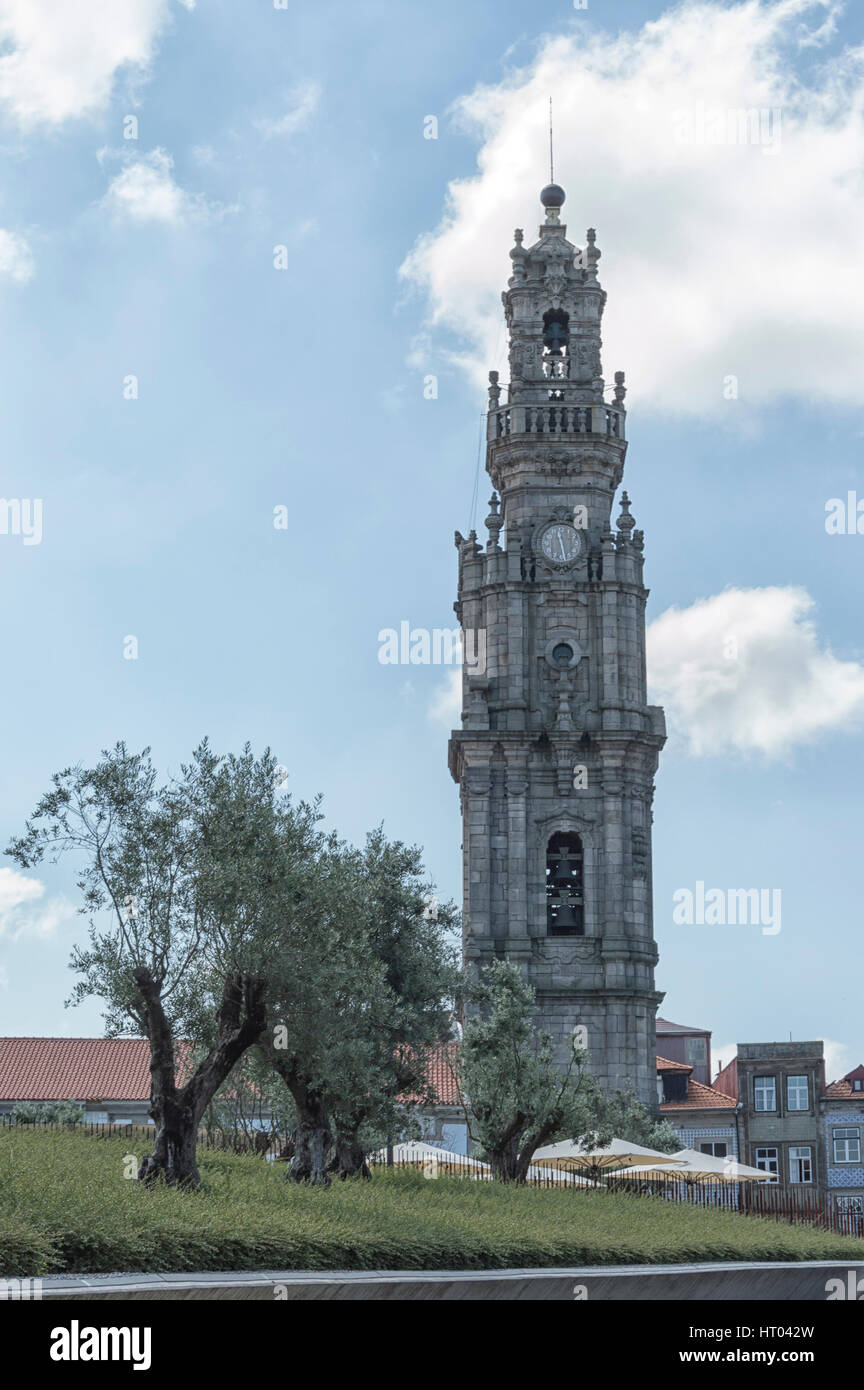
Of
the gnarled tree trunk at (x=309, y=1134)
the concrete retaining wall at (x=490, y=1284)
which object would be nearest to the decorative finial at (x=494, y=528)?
the gnarled tree trunk at (x=309, y=1134)

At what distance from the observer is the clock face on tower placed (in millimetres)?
72625

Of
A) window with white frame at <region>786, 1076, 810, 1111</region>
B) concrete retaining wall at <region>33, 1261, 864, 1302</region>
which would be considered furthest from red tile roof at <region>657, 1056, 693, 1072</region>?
concrete retaining wall at <region>33, 1261, 864, 1302</region>

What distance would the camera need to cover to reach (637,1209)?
40156mm

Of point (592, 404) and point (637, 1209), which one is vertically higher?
point (592, 404)

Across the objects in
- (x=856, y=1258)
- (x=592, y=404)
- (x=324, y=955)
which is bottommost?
(x=856, y=1258)

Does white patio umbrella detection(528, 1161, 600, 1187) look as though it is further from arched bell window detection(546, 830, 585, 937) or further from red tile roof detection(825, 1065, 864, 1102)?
red tile roof detection(825, 1065, 864, 1102)

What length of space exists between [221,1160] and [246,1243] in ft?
41.8

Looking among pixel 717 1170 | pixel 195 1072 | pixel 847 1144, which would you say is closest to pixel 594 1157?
pixel 717 1170

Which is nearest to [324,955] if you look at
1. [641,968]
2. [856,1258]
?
[856,1258]

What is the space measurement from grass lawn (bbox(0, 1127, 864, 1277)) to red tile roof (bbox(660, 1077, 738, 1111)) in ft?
152
